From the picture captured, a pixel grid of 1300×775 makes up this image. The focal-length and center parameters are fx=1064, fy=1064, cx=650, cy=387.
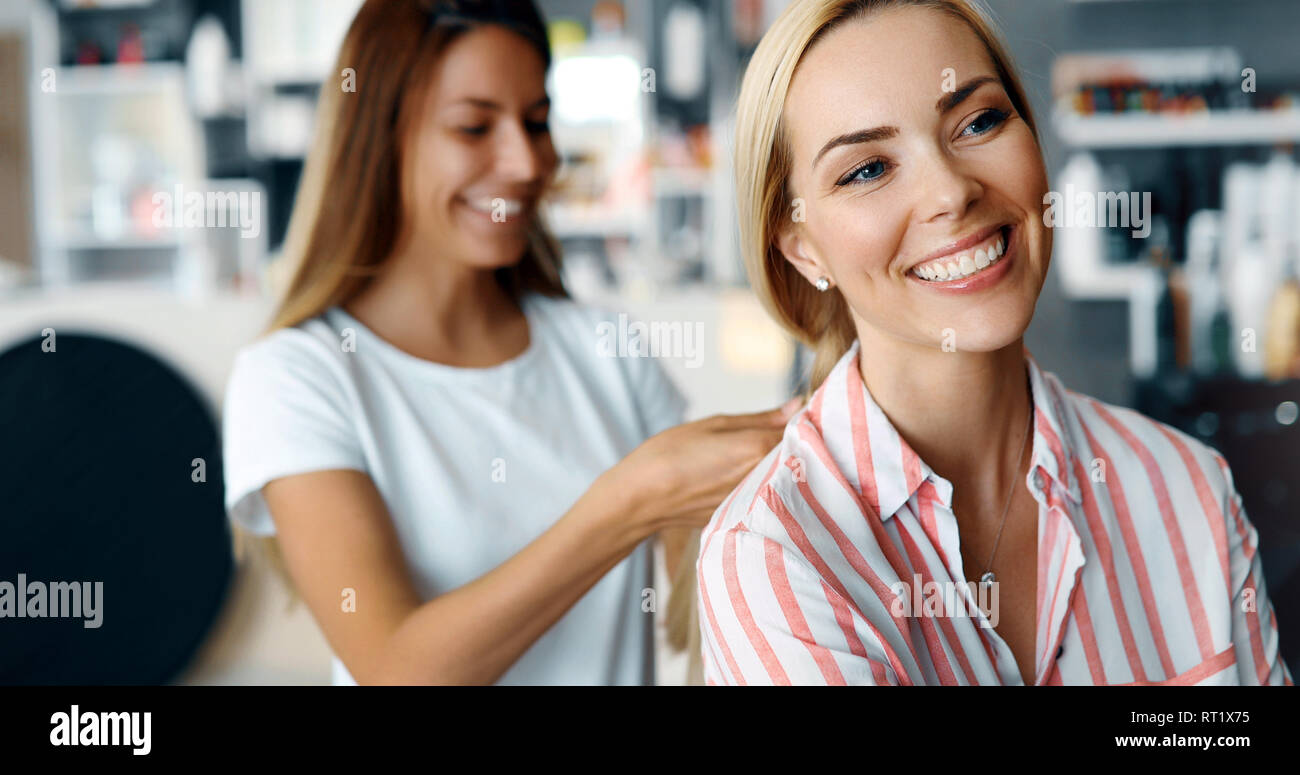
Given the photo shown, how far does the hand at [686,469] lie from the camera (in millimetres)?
818

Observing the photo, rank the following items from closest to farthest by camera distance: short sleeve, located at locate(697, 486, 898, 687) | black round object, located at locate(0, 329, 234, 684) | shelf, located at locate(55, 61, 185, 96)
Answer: short sleeve, located at locate(697, 486, 898, 687) < black round object, located at locate(0, 329, 234, 684) < shelf, located at locate(55, 61, 185, 96)

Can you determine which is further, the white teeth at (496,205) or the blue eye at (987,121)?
the white teeth at (496,205)

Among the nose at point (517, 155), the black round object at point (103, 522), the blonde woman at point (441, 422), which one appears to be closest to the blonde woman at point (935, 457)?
the blonde woman at point (441, 422)

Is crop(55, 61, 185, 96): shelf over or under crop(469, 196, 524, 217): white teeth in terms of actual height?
over

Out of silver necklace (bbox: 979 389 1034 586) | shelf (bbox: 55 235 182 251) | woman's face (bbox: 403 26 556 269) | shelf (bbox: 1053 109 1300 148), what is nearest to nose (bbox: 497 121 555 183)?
woman's face (bbox: 403 26 556 269)

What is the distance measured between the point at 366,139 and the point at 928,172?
0.52m

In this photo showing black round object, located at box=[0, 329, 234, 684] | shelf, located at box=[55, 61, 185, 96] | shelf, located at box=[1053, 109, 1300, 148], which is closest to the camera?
black round object, located at box=[0, 329, 234, 684]

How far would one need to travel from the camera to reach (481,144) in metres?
0.99

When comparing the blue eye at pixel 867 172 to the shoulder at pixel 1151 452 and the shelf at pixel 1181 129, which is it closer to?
the shoulder at pixel 1151 452

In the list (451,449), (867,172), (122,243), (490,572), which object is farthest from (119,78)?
(867,172)

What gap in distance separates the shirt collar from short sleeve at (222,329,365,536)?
43cm

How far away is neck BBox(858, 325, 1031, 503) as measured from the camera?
82 centimetres

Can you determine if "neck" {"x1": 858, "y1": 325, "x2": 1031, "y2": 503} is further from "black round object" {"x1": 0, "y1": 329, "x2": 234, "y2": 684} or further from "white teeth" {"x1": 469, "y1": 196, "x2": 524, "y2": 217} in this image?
"black round object" {"x1": 0, "y1": 329, "x2": 234, "y2": 684}
